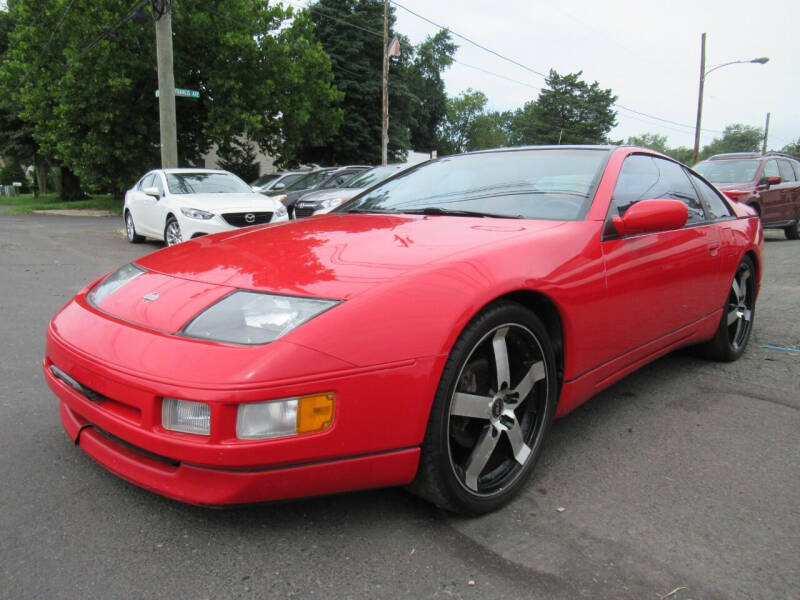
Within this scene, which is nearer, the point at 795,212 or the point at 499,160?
the point at 499,160

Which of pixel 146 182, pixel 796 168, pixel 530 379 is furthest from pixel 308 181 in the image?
pixel 530 379

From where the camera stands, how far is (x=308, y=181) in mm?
13664

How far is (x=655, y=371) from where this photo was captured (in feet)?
12.2

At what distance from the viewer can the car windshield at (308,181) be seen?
526 inches

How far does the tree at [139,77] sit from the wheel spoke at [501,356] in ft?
61.7

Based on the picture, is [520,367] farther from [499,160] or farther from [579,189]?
[499,160]

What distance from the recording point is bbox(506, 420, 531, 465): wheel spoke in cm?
216

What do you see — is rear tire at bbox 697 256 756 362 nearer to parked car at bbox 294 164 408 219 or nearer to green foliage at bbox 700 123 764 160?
parked car at bbox 294 164 408 219

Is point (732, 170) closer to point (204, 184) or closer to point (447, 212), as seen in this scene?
point (204, 184)

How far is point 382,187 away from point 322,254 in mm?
1325

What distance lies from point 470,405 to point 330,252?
774mm

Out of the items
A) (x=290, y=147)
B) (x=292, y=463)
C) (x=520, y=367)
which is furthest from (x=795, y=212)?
(x=290, y=147)

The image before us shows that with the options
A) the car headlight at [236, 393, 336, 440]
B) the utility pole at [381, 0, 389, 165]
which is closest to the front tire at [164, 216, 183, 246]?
the car headlight at [236, 393, 336, 440]

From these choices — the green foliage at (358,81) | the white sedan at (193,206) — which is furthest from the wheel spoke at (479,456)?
the green foliage at (358,81)
